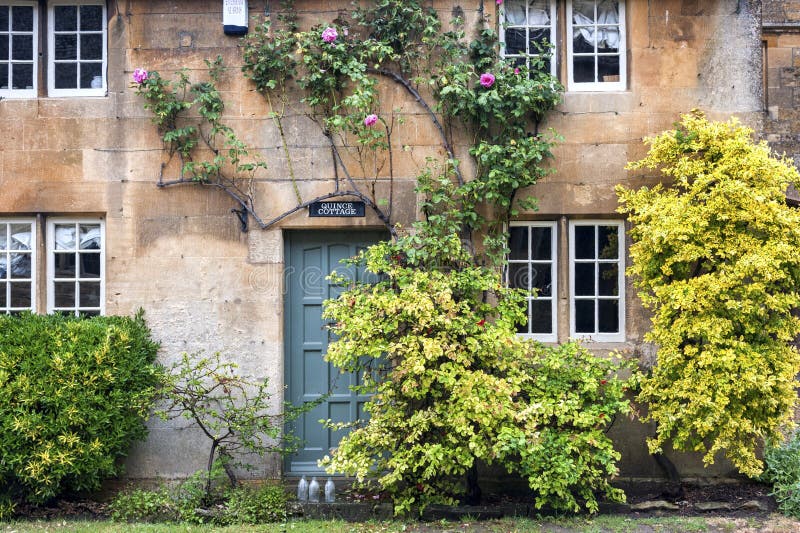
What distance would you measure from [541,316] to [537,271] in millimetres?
473

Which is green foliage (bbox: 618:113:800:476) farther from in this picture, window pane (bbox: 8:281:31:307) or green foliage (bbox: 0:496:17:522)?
window pane (bbox: 8:281:31:307)

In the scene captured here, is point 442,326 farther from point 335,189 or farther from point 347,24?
point 347,24

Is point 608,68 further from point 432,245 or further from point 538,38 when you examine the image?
point 432,245

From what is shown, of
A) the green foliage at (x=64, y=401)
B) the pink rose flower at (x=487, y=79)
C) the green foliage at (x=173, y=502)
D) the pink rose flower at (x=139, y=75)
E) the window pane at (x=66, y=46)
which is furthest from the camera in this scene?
the window pane at (x=66, y=46)

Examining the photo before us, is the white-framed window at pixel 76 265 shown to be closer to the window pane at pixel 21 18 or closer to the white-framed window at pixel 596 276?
the window pane at pixel 21 18

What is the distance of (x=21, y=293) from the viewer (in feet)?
26.1

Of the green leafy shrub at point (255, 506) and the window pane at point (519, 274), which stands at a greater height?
the window pane at point (519, 274)

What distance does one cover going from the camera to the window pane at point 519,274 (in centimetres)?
791

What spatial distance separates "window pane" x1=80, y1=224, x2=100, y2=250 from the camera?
313 inches

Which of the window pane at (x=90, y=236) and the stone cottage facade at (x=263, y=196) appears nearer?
the stone cottage facade at (x=263, y=196)

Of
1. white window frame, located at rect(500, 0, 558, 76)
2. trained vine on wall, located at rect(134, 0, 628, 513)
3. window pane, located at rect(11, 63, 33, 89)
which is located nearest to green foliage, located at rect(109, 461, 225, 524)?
trained vine on wall, located at rect(134, 0, 628, 513)

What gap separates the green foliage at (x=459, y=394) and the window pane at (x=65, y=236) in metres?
3.07

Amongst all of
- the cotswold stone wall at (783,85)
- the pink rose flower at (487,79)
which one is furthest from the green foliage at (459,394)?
the cotswold stone wall at (783,85)

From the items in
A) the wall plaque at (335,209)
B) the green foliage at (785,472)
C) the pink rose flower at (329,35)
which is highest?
the pink rose flower at (329,35)
